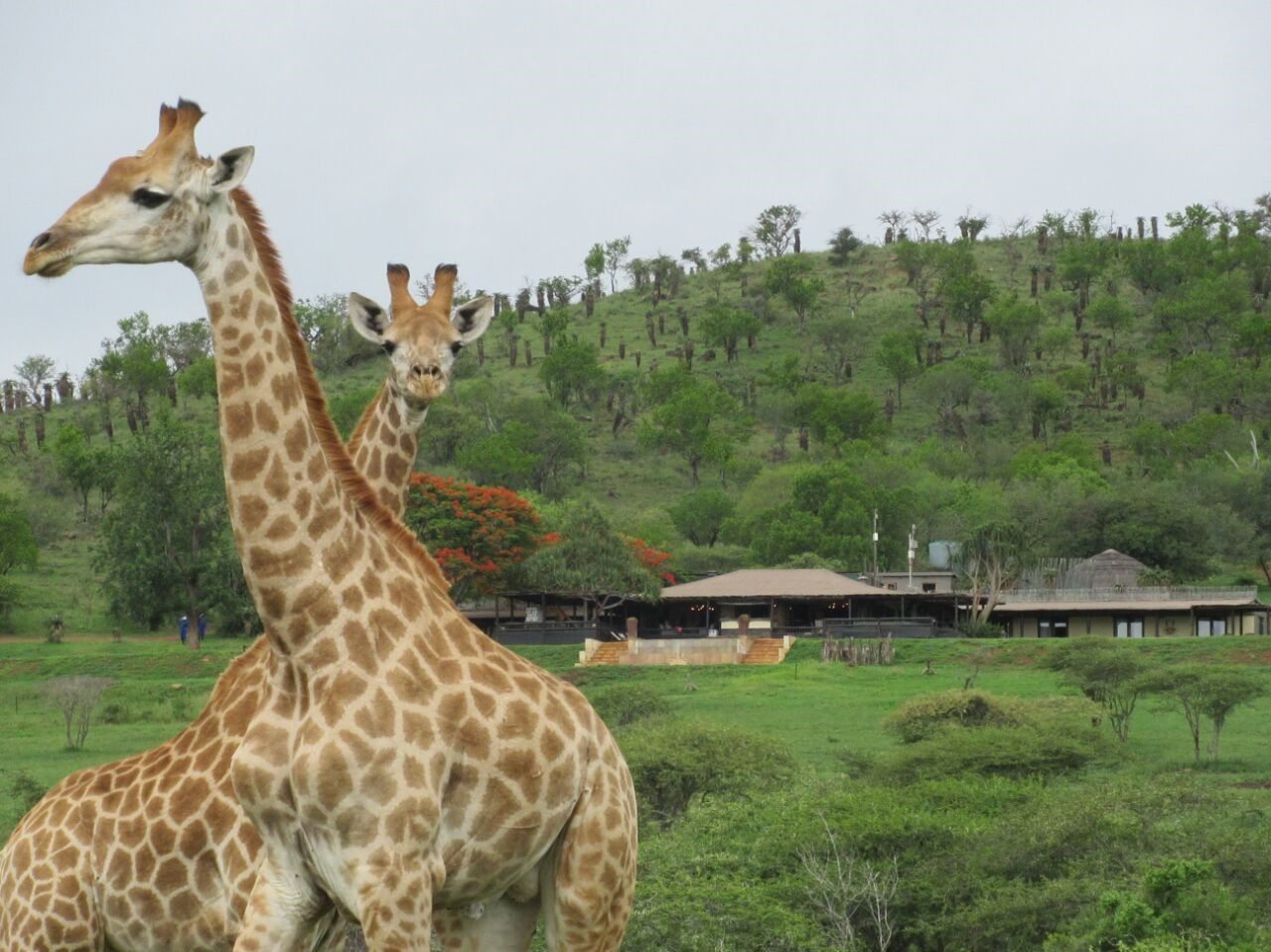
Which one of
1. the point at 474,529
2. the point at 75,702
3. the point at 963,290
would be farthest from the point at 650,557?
the point at 963,290

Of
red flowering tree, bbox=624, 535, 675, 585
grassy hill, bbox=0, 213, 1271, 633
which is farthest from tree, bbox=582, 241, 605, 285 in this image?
red flowering tree, bbox=624, 535, 675, 585

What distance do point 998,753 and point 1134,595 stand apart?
105 feet

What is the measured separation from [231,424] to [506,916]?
2.14 m

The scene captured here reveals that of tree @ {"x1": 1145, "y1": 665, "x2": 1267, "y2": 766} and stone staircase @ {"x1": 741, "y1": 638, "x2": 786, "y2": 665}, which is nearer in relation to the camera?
tree @ {"x1": 1145, "y1": 665, "x2": 1267, "y2": 766}

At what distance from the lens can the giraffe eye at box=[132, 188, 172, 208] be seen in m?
5.98

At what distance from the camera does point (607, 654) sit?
5794cm

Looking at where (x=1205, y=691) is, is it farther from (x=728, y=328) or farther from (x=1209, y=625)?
(x=728, y=328)

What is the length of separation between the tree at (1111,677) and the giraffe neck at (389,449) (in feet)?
111

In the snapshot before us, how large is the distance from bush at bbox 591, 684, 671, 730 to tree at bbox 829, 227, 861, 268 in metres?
105

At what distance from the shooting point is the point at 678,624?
222 ft

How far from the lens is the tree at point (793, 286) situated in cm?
12538

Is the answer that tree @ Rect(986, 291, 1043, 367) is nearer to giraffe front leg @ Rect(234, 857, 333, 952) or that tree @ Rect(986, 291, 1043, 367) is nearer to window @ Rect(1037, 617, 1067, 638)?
window @ Rect(1037, 617, 1067, 638)

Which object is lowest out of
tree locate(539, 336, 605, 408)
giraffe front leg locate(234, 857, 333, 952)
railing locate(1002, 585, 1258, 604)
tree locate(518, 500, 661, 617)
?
railing locate(1002, 585, 1258, 604)

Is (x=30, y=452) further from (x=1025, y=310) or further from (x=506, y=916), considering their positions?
(x=506, y=916)
